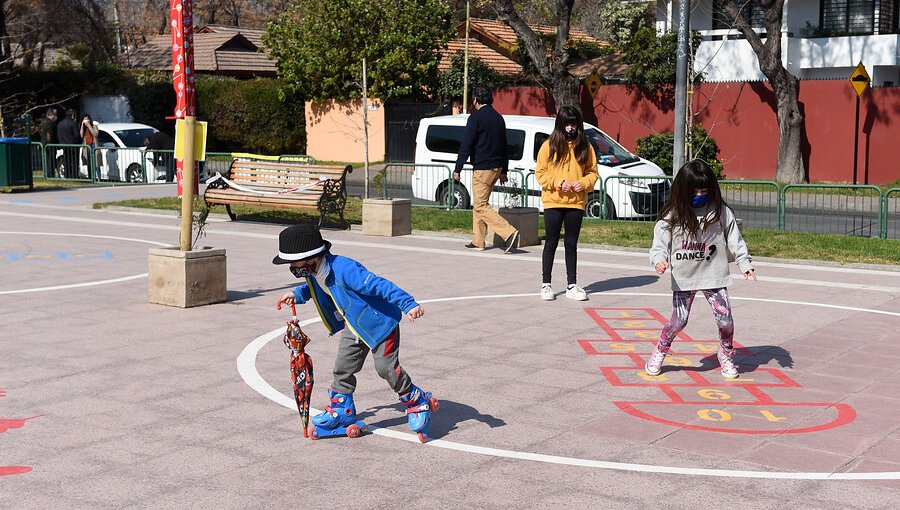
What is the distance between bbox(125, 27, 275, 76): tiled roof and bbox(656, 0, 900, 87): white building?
2027cm

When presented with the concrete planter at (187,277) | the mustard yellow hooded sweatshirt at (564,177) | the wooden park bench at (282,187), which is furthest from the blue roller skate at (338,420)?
the wooden park bench at (282,187)

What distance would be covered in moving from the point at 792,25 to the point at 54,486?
34278 mm

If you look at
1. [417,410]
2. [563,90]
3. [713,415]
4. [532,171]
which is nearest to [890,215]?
[532,171]

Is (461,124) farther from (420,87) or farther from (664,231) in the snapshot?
(420,87)

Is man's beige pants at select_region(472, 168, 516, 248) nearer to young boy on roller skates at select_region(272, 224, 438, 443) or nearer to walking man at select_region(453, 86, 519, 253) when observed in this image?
walking man at select_region(453, 86, 519, 253)

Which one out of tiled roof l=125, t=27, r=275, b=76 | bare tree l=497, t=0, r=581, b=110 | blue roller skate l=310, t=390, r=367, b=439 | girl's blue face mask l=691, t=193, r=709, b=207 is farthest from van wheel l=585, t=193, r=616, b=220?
tiled roof l=125, t=27, r=275, b=76

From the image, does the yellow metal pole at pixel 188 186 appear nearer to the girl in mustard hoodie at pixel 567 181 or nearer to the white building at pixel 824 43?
the girl in mustard hoodie at pixel 567 181

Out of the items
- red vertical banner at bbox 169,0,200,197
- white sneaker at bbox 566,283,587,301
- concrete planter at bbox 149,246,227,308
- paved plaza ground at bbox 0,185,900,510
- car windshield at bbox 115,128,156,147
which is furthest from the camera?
car windshield at bbox 115,128,156,147

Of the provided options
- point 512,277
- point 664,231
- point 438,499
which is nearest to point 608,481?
point 438,499

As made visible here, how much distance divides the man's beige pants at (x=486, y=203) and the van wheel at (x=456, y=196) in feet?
17.1

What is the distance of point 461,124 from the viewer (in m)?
21.3

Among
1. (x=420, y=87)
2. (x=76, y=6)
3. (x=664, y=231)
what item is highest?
(x=76, y=6)

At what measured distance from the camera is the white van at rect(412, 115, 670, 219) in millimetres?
18547

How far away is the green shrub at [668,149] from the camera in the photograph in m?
29.3
